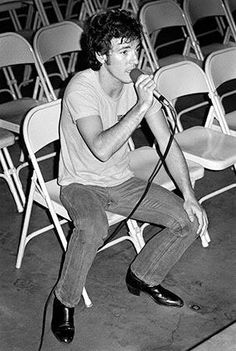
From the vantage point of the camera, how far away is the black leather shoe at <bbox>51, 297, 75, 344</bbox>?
281cm

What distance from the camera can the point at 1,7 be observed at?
604 cm

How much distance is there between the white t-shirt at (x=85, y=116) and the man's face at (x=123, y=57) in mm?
148

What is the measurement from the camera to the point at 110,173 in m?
2.98

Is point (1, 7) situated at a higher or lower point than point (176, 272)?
higher

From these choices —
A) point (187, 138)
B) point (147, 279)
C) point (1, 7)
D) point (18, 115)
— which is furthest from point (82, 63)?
point (147, 279)

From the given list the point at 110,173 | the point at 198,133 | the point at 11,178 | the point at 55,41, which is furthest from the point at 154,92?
the point at 55,41

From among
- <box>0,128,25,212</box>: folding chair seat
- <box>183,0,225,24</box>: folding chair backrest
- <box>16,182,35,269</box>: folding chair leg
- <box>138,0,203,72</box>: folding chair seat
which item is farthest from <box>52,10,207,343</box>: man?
<box>183,0,225,24</box>: folding chair backrest

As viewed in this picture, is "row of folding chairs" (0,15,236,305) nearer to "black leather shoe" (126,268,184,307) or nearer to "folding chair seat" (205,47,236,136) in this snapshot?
"folding chair seat" (205,47,236,136)

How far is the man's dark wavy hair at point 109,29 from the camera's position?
2.71m

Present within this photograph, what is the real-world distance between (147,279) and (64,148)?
0.69m

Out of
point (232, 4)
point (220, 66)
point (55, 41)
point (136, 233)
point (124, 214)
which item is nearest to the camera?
point (124, 214)

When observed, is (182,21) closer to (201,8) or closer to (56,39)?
(201,8)

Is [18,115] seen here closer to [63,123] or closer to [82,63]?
[63,123]

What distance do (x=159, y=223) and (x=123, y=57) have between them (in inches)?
29.1
